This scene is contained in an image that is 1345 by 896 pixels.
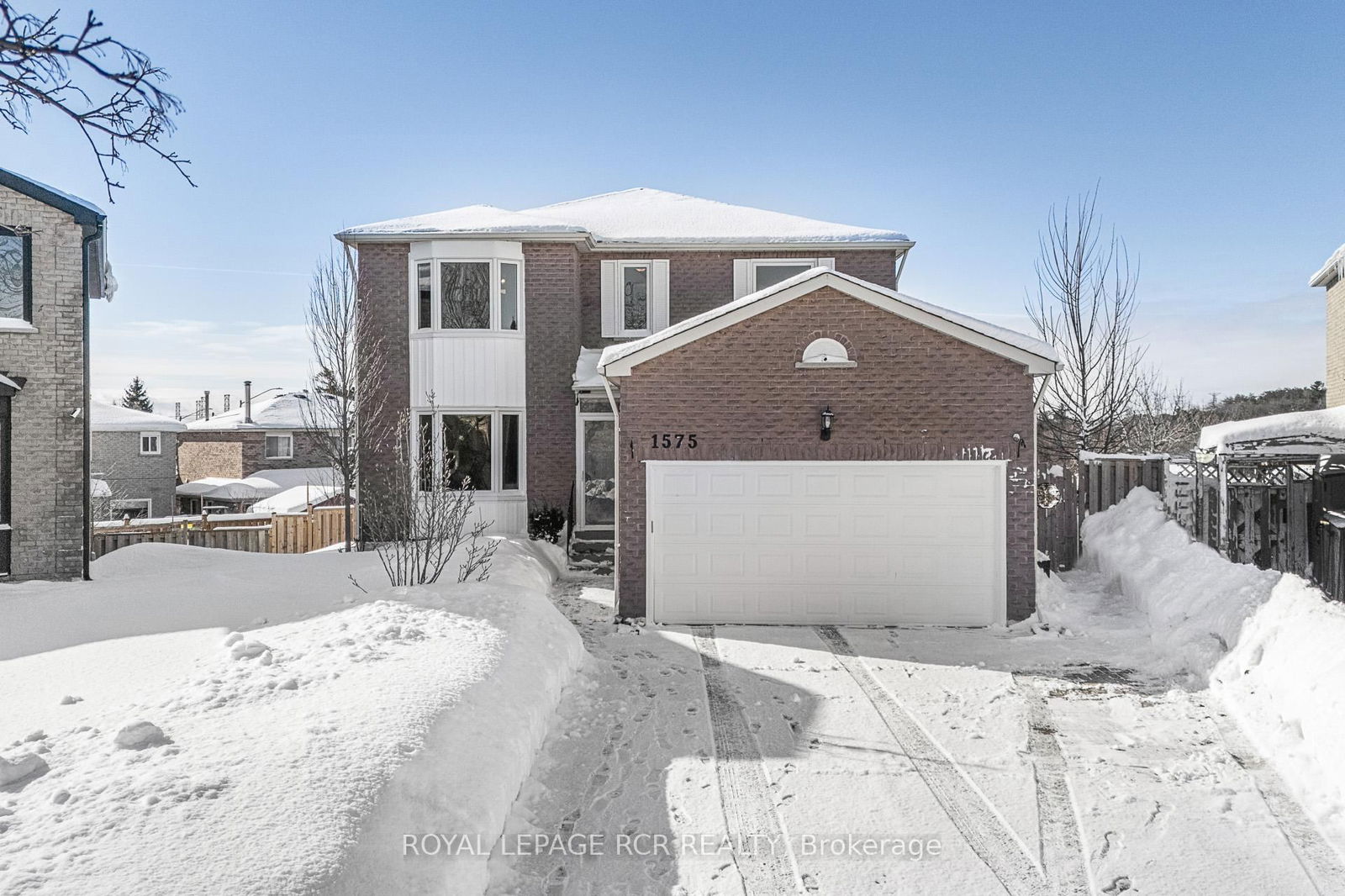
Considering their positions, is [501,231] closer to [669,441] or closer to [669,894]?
[669,441]

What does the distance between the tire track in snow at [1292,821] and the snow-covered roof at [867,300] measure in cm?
522

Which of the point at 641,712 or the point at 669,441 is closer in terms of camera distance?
the point at 641,712

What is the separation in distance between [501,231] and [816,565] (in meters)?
8.95

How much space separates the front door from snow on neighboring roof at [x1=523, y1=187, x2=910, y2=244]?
3939 millimetres

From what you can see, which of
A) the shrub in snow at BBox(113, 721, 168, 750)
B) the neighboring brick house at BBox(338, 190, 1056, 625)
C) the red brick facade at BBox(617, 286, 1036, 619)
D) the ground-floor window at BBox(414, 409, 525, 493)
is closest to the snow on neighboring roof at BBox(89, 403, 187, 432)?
the ground-floor window at BBox(414, 409, 525, 493)

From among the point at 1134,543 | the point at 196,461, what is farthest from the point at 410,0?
the point at 196,461

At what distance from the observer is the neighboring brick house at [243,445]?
36188mm

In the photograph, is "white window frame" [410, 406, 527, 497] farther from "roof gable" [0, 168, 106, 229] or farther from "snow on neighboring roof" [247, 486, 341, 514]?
"snow on neighboring roof" [247, 486, 341, 514]

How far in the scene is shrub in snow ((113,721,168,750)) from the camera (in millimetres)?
4691

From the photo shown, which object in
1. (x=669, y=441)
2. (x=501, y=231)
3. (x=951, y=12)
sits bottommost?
(x=669, y=441)

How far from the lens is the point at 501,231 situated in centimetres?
1517

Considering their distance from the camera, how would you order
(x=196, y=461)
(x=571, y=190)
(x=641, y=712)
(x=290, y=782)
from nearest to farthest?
(x=290, y=782), (x=641, y=712), (x=571, y=190), (x=196, y=461)

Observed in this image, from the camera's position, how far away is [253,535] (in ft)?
52.1

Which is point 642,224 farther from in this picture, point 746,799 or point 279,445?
point 279,445
